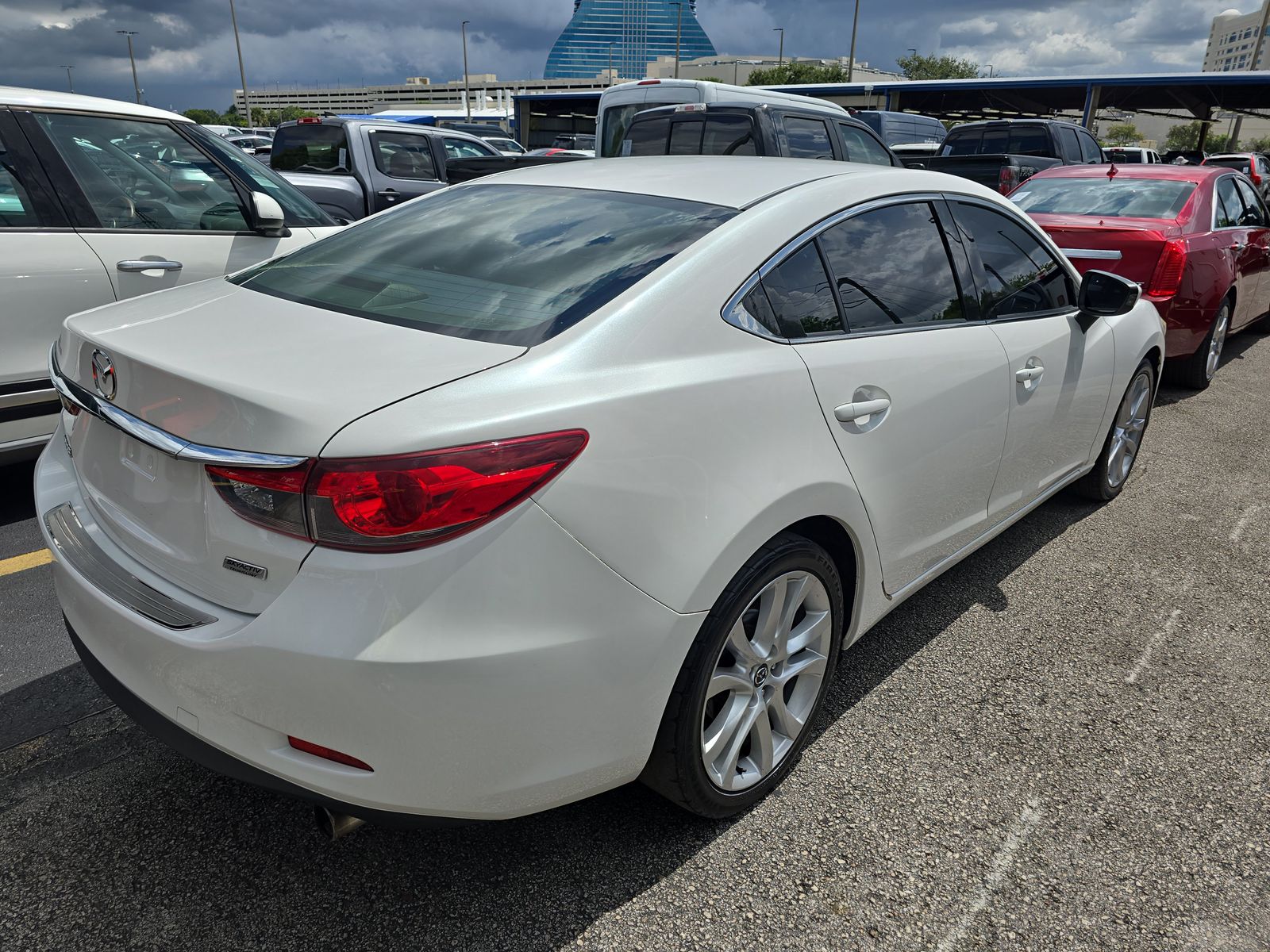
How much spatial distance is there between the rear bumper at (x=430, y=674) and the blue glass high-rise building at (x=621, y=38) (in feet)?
513

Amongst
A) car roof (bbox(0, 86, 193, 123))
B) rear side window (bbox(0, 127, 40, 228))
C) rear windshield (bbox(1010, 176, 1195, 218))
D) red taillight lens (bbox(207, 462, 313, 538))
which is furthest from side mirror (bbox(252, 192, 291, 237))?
rear windshield (bbox(1010, 176, 1195, 218))

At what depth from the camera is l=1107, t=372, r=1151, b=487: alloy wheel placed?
14.1 ft

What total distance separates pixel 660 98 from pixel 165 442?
10.3 metres

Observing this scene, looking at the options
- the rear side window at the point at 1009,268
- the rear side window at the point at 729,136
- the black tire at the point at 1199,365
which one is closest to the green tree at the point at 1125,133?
the rear side window at the point at 729,136

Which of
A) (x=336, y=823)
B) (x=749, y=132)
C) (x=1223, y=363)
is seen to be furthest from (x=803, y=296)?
(x=1223, y=363)

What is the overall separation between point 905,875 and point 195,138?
451cm

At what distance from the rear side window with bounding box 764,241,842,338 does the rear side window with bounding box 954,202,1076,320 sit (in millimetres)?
884

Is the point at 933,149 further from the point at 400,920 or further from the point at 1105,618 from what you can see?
the point at 400,920

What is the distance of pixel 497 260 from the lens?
234 cm

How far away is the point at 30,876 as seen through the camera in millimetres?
2045

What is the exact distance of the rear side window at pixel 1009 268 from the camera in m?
3.09

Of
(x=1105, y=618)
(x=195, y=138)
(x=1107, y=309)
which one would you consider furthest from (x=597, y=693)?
Answer: (x=195, y=138)

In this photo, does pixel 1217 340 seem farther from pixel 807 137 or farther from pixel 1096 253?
pixel 807 137

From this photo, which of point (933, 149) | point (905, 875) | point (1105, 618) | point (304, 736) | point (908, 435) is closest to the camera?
point (304, 736)
